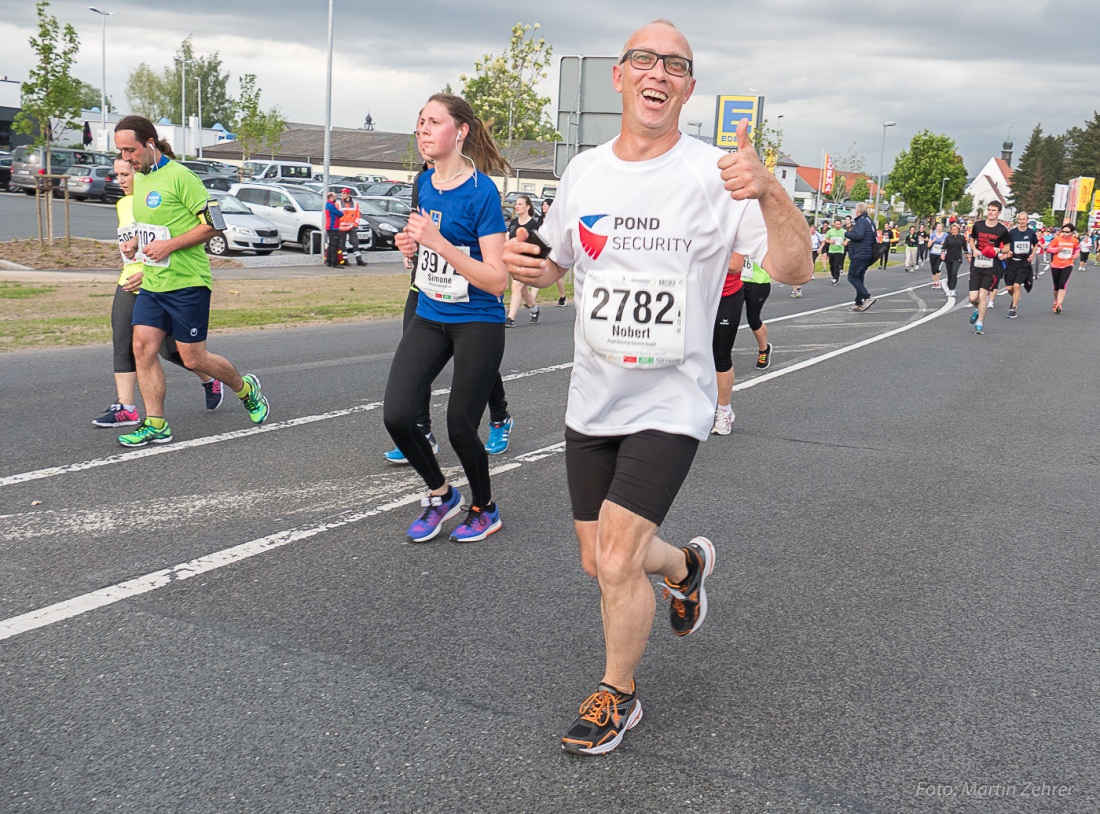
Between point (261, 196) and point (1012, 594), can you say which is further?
point (261, 196)

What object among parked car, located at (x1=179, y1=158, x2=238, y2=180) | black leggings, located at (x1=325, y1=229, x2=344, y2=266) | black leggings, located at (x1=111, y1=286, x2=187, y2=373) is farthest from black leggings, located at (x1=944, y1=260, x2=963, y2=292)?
parked car, located at (x1=179, y1=158, x2=238, y2=180)

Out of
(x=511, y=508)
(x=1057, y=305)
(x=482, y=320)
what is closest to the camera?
(x=482, y=320)

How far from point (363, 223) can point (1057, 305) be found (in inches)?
679

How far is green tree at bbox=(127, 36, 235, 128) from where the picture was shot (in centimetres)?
11012

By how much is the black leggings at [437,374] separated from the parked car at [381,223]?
24129 millimetres

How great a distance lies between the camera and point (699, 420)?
3.25 metres

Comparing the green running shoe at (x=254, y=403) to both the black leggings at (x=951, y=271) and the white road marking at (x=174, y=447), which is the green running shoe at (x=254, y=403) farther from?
the black leggings at (x=951, y=271)

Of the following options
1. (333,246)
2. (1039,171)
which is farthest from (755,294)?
(1039,171)

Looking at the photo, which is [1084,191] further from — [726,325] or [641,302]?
[641,302]

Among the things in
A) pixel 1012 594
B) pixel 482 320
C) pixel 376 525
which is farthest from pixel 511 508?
pixel 1012 594

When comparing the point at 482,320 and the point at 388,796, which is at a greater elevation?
the point at 482,320

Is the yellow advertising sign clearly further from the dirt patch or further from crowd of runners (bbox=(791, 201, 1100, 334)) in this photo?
the dirt patch

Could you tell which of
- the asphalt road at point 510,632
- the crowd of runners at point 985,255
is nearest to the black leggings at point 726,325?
the asphalt road at point 510,632

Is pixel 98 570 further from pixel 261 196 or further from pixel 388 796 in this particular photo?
pixel 261 196
